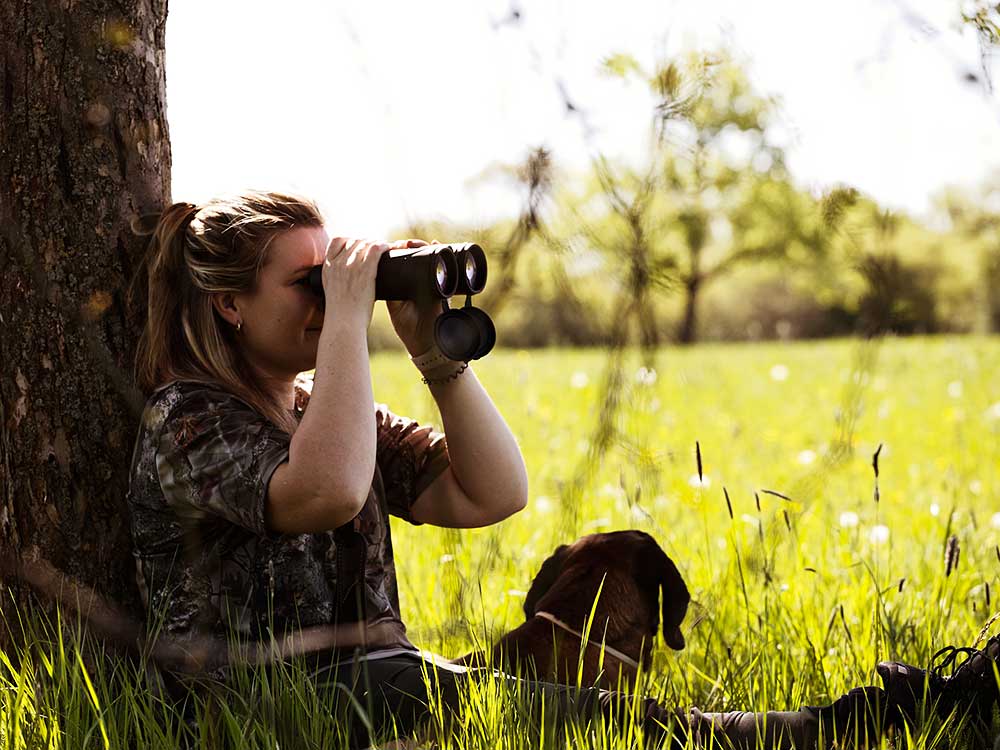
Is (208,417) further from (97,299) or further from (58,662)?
(58,662)

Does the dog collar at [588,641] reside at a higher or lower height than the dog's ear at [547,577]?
lower

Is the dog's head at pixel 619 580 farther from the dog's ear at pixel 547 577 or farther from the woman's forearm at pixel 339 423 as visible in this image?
the woman's forearm at pixel 339 423

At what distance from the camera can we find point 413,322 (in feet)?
7.71

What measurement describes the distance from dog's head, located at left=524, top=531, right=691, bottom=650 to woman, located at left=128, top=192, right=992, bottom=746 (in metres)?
0.28

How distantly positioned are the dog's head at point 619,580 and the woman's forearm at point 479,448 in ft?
0.69

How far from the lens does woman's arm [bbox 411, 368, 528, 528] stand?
7.83 feet

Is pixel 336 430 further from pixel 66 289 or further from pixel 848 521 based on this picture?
pixel 848 521

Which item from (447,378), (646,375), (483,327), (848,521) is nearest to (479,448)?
(447,378)

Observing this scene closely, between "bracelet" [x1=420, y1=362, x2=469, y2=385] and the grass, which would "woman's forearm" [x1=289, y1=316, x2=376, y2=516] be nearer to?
the grass

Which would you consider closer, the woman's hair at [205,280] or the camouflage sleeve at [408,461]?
the woman's hair at [205,280]

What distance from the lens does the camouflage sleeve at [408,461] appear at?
256cm

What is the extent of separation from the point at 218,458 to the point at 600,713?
86 centimetres

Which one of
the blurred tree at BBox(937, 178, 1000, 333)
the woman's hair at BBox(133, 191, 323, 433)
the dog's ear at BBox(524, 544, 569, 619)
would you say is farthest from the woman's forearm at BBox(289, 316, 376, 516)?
the blurred tree at BBox(937, 178, 1000, 333)

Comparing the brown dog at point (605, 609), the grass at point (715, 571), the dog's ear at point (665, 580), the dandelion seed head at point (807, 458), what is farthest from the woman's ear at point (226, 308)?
the dandelion seed head at point (807, 458)
